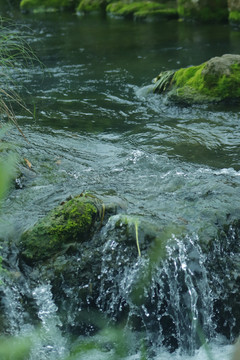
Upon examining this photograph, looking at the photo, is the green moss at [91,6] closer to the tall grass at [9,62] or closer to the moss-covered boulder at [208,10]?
the moss-covered boulder at [208,10]

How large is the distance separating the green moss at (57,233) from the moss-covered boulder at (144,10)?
15.1 meters

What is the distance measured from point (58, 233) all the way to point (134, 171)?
1679mm

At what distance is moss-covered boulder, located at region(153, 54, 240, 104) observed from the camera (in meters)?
7.52

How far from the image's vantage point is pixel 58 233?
388cm

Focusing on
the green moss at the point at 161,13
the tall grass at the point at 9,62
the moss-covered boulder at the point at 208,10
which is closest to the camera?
the tall grass at the point at 9,62

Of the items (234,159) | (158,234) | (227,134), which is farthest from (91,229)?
(227,134)

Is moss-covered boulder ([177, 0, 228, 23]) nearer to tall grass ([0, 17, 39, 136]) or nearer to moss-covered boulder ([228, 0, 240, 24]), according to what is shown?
moss-covered boulder ([228, 0, 240, 24])

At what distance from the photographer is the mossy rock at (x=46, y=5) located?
23.3m

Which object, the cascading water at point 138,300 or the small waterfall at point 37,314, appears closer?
the small waterfall at point 37,314

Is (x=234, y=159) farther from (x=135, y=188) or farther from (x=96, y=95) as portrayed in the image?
(x=96, y=95)

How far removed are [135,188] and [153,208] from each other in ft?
1.82

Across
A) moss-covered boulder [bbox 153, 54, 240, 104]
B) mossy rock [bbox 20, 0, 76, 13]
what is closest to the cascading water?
moss-covered boulder [bbox 153, 54, 240, 104]

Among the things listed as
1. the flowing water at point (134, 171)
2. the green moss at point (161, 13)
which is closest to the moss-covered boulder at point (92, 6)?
the green moss at point (161, 13)

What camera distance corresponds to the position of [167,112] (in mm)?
7535
